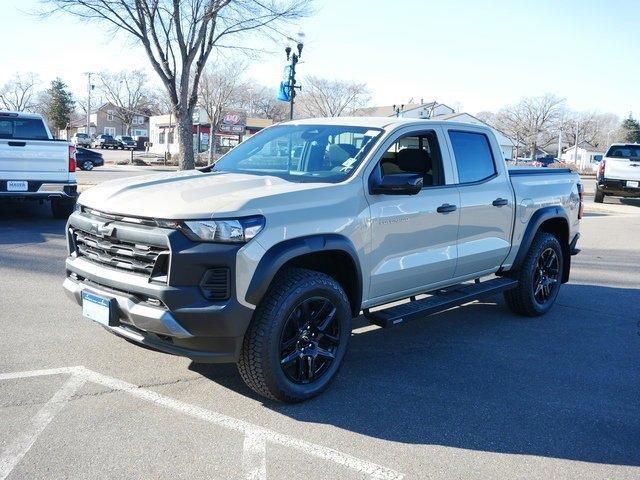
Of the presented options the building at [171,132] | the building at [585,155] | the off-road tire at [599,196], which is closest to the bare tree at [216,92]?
the building at [171,132]

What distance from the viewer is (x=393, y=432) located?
11.8 feet

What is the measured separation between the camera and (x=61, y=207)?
38.3ft

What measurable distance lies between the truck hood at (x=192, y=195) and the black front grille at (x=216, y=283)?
320mm

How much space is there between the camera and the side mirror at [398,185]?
418cm

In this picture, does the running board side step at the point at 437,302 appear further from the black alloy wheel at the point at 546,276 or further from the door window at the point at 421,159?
the door window at the point at 421,159

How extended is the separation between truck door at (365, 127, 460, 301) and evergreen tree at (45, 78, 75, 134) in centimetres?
10024

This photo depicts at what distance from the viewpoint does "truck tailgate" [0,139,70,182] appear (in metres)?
9.84

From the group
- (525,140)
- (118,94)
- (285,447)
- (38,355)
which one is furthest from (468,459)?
(525,140)

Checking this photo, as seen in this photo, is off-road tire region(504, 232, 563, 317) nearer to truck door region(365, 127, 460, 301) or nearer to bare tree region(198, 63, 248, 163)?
truck door region(365, 127, 460, 301)

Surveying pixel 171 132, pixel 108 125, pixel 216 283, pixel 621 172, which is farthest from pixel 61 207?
pixel 108 125

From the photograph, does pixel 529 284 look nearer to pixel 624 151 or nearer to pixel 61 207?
pixel 61 207

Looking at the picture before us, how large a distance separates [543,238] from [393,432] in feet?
11.2

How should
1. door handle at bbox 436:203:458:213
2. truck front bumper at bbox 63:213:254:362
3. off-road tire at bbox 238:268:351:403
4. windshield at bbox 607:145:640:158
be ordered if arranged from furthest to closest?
1. windshield at bbox 607:145:640:158
2. door handle at bbox 436:203:458:213
3. off-road tire at bbox 238:268:351:403
4. truck front bumper at bbox 63:213:254:362

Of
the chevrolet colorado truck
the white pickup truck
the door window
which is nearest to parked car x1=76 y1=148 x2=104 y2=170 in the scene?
the white pickup truck
